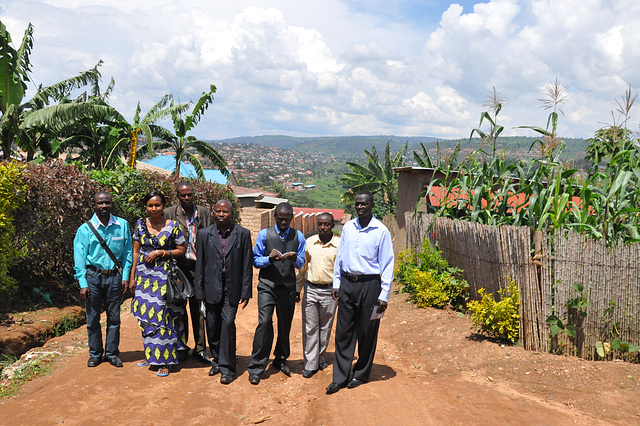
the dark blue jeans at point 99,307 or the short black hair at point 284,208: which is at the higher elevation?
the short black hair at point 284,208

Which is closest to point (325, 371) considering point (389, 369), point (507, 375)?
point (389, 369)

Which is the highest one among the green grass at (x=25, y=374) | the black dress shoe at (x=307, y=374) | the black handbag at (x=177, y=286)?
the black handbag at (x=177, y=286)

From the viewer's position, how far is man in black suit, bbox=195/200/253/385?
483 centimetres

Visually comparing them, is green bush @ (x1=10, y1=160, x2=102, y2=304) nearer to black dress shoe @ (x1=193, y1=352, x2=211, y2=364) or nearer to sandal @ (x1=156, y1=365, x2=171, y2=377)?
black dress shoe @ (x1=193, y1=352, x2=211, y2=364)

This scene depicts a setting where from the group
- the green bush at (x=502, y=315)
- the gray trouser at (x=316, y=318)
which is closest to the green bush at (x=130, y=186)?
the gray trouser at (x=316, y=318)

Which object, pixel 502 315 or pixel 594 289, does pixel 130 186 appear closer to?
pixel 502 315

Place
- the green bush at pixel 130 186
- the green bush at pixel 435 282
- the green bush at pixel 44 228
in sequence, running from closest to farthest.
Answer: the green bush at pixel 44 228 → the green bush at pixel 435 282 → the green bush at pixel 130 186

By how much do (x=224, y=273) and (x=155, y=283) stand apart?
27.7 inches

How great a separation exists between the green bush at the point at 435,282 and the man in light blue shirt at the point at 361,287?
301 centimetres

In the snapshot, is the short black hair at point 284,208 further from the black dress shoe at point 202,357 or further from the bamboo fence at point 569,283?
the bamboo fence at point 569,283

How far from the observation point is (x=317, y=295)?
16.8ft

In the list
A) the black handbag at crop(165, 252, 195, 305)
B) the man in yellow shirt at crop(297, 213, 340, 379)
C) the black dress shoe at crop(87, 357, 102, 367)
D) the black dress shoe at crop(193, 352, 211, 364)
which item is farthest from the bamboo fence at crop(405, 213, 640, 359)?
the black dress shoe at crop(87, 357, 102, 367)

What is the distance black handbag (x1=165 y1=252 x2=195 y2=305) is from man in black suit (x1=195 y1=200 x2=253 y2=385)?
6.5 inches

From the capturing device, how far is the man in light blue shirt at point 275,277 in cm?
496
